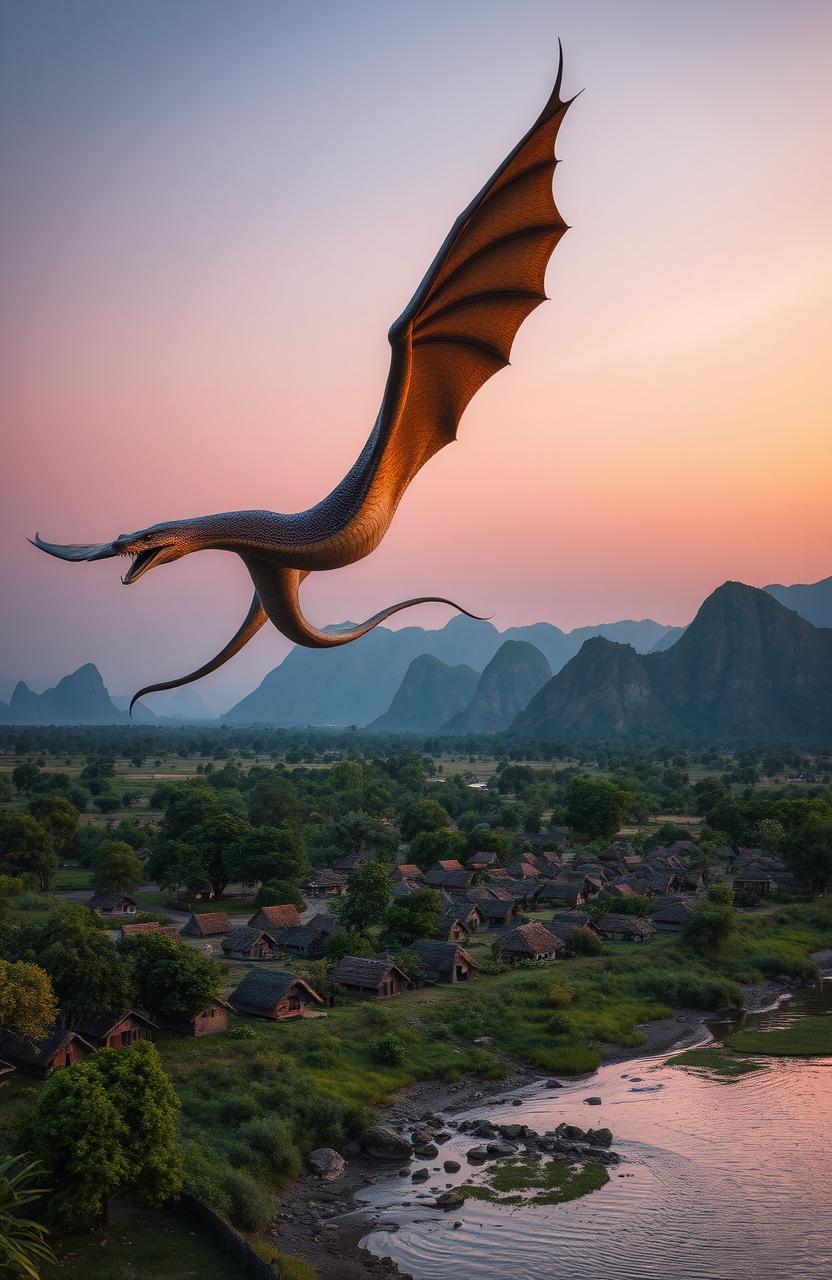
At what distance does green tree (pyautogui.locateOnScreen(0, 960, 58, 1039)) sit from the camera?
14516 millimetres

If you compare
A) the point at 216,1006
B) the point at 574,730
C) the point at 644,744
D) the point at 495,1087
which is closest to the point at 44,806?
the point at 216,1006

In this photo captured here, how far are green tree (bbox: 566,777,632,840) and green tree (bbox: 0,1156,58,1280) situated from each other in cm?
4053

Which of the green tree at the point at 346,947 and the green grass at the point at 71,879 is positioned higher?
the green tree at the point at 346,947

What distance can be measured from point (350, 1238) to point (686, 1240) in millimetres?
4658

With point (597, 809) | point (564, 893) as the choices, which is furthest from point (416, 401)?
point (597, 809)

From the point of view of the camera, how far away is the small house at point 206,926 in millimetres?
28370

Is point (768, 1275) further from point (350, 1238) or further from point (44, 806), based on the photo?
point (44, 806)

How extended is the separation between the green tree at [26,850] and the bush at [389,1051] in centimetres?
2002

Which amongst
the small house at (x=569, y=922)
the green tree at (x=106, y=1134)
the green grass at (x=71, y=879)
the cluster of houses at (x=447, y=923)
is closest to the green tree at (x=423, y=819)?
the cluster of houses at (x=447, y=923)

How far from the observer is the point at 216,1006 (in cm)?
1922

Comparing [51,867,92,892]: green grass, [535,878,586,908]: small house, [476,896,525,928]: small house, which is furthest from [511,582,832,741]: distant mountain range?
[51,867,92,892]: green grass

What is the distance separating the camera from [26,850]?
3488 centimetres

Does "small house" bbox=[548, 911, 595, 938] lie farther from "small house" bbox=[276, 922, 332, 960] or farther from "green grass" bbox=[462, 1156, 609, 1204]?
"green grass" bbox=[462, 1156, 609, 1204]

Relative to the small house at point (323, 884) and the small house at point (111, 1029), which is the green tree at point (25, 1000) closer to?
the small house at point (111, 1029)
